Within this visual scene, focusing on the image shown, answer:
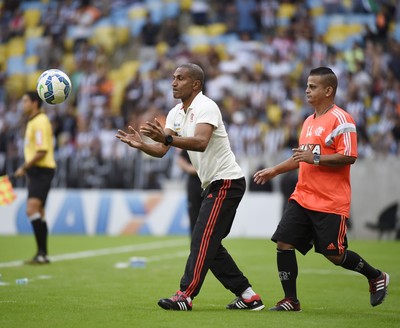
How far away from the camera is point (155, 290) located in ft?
33.1

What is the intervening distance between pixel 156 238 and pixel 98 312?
12.0 meters

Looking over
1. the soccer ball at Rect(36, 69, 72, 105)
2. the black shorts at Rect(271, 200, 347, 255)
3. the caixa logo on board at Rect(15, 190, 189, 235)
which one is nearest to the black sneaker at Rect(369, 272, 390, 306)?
the black shorts at Rect(271, 200, 347, 255)

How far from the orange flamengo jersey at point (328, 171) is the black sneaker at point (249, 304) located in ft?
3.46

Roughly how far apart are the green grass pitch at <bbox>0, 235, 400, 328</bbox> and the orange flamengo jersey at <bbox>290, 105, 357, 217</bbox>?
1.07m

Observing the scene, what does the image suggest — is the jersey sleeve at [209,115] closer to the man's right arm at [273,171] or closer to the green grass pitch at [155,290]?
the man's right arm at [273,171]

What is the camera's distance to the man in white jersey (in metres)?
8.06

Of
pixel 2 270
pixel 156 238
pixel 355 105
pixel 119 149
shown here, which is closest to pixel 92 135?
pixel 119 149

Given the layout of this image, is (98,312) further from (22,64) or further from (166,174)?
(22,64)

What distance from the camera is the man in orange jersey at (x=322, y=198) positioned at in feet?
26.8

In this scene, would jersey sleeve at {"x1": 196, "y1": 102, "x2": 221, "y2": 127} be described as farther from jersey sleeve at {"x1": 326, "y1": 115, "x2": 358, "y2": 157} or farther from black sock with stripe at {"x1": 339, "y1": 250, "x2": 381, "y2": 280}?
black sock with stripe at {"x1": 339, "y1": 250, "x2": 381, "y2": 280}

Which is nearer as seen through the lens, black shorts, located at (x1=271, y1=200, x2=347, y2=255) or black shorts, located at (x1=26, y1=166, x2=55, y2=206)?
black shorts, located at (x1=271, y1=200, x2=347, y2=255)

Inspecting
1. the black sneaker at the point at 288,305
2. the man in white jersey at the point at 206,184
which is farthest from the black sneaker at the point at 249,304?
the black sneaker at the point at 288,305

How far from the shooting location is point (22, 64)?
30672 millimetres

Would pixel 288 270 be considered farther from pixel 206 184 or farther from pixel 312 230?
pixel 206 184
